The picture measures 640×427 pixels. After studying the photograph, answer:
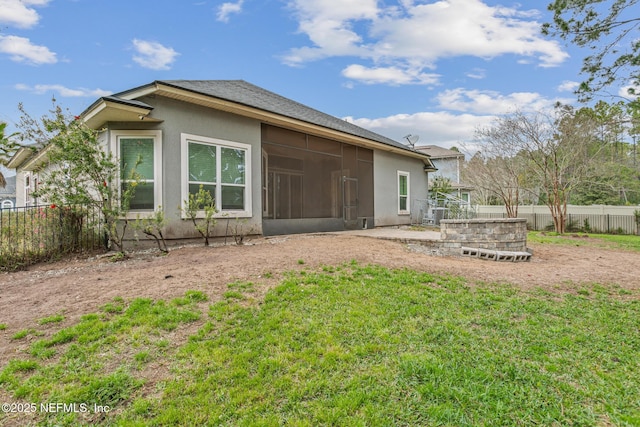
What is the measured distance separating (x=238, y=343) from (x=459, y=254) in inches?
273

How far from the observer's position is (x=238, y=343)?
303cm

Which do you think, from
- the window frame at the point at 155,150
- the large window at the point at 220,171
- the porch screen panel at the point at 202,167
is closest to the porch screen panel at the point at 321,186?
the large window at the point at 220,171

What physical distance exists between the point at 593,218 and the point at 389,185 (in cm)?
1299

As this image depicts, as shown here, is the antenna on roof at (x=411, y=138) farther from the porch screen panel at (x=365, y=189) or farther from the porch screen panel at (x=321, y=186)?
the porch screen panel at (x=321, y=186)

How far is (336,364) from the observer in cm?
271

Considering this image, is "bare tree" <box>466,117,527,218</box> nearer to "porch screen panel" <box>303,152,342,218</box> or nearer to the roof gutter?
the roof gutter

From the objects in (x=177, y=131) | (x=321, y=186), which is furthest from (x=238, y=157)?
(x=321, y=186)

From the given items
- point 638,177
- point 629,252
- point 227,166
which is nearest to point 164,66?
point 227,166

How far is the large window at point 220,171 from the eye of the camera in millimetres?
7543

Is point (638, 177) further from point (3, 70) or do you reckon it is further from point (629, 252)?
point (3, 70)

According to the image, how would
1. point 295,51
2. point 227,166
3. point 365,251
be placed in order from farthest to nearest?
1. point 295,51
2. point 227,166
3. point 365,251

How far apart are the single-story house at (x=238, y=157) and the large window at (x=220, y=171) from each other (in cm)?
2

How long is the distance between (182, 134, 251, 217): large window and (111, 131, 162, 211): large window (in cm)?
56

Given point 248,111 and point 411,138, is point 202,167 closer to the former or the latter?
point 248,111
